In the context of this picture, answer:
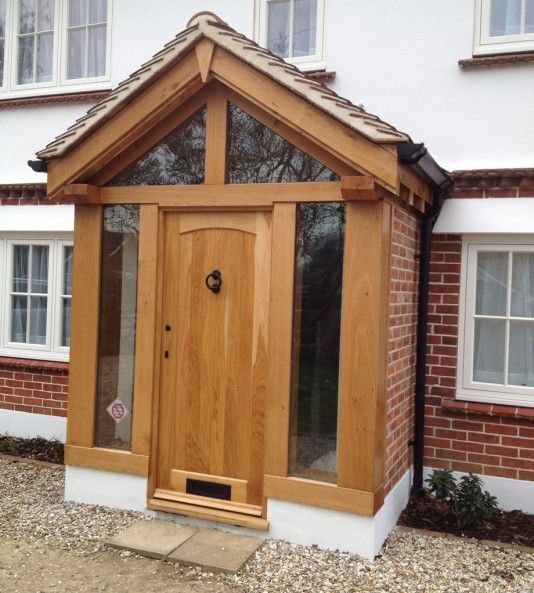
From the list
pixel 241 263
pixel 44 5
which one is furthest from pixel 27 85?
pixel 241 263

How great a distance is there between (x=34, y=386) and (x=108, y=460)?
8.97 feet

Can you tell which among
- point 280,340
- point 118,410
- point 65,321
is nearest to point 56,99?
point 65,321

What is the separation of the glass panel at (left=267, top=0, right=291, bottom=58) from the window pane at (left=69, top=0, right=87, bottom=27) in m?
2.44

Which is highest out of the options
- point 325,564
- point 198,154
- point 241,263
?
point 198,154

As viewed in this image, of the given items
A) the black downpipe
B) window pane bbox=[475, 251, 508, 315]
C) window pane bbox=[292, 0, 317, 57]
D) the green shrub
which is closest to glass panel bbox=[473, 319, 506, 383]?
window pane bbox=[475, 251, 508, 315]

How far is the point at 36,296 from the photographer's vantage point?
8078mm

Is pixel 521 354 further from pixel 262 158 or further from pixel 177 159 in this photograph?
pixel 177 159

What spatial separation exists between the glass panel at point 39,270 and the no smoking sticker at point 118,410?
288 cm

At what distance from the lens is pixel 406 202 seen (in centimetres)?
535

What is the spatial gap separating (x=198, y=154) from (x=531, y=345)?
336 cm

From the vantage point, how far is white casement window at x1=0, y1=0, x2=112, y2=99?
25.9ft

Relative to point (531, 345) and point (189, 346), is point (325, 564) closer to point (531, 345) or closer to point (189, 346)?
point (189, 346)

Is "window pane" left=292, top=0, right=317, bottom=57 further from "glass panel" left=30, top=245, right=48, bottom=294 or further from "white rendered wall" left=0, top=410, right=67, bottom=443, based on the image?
"white rendered wall" left=0, top=410, right=67, bottom=443

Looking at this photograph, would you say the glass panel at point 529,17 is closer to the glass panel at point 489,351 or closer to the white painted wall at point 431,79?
the white painted wall at point 431,79
